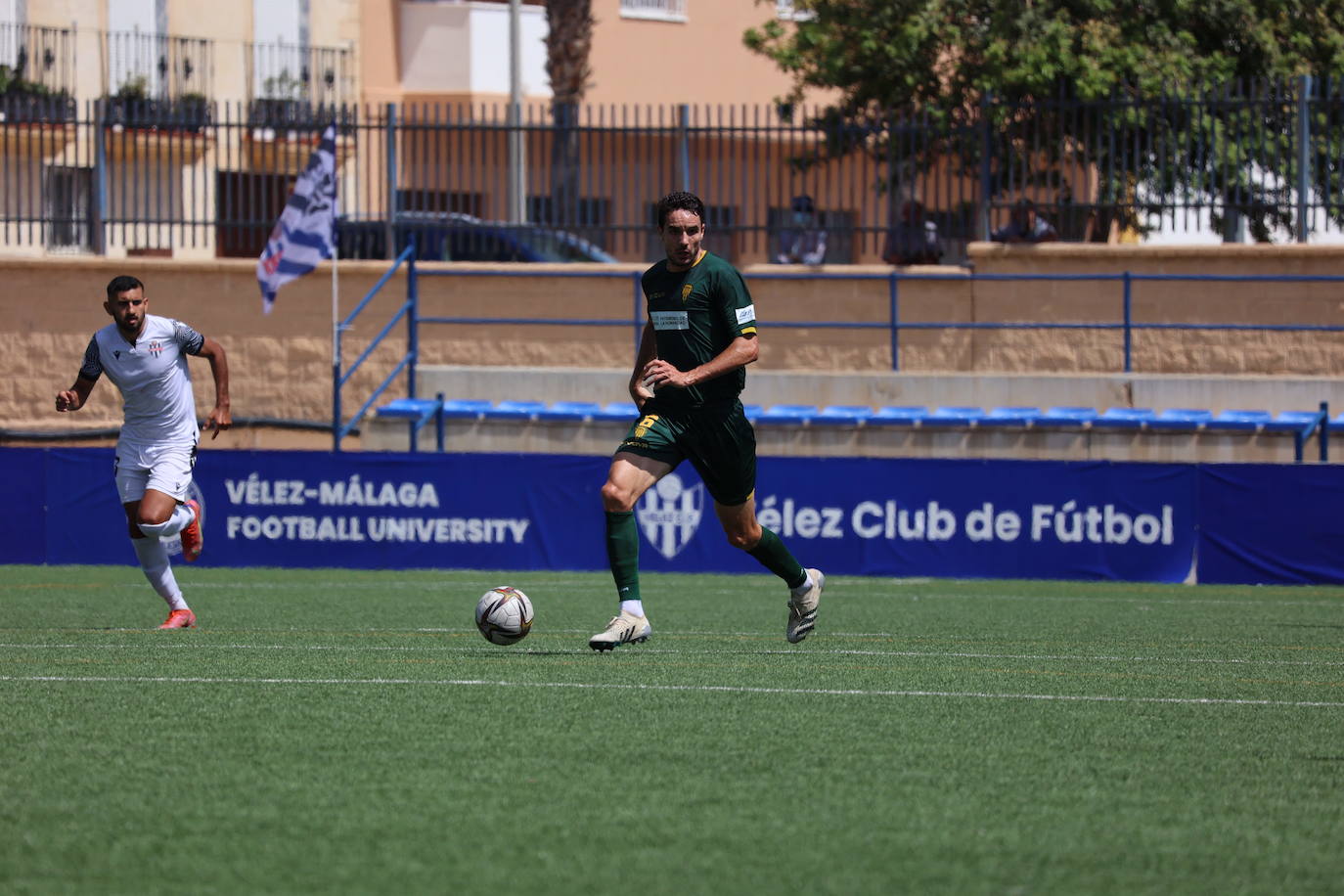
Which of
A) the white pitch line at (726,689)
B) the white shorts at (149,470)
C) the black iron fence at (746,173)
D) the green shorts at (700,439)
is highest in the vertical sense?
the black iron fence at (746,173)

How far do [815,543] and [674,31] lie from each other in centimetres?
2556

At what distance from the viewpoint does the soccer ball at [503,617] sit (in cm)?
909

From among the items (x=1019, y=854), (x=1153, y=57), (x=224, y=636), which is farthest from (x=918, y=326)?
→ (x=1019, y=854)

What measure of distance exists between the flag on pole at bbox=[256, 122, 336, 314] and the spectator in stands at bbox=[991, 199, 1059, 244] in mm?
8284

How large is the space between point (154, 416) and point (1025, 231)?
578 inches

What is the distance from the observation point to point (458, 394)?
2241 cm

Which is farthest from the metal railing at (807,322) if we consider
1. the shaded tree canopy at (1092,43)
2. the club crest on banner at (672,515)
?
the club crest on banner at (672,515)

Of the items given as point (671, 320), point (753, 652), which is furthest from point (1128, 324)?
point (671, 320)

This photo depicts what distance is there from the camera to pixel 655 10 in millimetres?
40969

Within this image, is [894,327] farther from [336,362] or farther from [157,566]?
[157,566]

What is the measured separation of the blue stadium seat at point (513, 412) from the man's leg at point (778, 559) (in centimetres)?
1116

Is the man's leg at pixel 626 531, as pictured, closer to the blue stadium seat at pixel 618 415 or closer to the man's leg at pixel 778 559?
the man's leg at pixel 778 559

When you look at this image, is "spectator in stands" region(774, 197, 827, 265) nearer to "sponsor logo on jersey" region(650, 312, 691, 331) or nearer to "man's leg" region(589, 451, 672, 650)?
"sponsor logo on jersey" region(650, 312, 691, 331)

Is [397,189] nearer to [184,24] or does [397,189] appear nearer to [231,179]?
[231,179]
